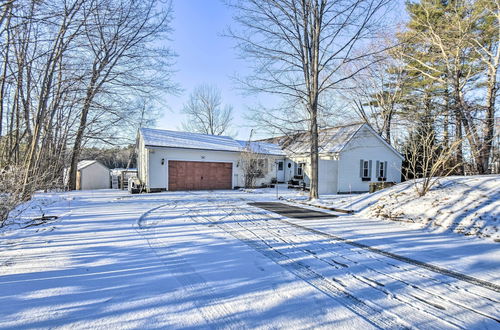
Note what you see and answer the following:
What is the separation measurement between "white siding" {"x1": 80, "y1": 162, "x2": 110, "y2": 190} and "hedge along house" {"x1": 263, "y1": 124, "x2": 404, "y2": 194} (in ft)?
58.5

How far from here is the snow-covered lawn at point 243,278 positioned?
2242 mm

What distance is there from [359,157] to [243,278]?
641 inches

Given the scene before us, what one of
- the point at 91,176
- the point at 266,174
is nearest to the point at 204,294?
the point at 266,174

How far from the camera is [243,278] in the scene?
120 inches

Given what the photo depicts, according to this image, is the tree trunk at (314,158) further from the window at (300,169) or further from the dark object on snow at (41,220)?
the dark object on snow at (41,220)

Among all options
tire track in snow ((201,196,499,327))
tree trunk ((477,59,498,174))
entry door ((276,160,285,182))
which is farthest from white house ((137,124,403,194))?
tire track in snow ((201,196,499,327))

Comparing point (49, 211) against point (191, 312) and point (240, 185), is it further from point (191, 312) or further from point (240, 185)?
point (240, 185)

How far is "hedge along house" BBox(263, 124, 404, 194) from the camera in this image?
16.4m

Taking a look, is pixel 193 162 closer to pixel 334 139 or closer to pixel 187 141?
pixel 187 141

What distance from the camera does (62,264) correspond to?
336 centimetres

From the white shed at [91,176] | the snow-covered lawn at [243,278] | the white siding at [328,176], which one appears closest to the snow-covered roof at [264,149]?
the white siding at [328,176]

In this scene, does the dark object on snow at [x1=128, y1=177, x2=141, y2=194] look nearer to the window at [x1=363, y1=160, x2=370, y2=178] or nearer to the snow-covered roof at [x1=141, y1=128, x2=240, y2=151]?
the snow-covered roof at [x1=141, y1=128, x2=240, y2=151]

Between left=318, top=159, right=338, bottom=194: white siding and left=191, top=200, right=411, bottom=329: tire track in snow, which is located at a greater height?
left=318, top=159, right=338, bottom=194: white siding

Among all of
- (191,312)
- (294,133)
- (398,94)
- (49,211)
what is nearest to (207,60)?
(294,133)
